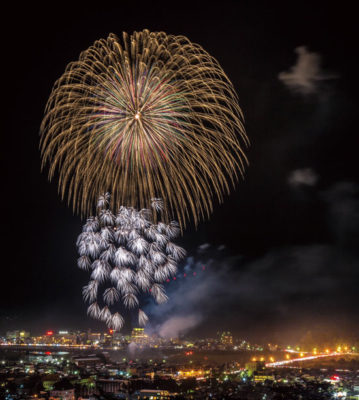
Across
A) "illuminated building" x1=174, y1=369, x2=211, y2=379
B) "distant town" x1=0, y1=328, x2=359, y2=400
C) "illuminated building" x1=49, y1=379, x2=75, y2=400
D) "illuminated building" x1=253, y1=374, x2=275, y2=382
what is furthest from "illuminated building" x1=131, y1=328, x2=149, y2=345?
"illuminated building" x1=49, y1=379, x2=75, y2=400

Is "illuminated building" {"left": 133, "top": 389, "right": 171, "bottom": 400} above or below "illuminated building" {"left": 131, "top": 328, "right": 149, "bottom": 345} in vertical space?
below

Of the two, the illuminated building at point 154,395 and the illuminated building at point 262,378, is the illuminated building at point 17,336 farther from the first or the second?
the illuminated building at point 154,395

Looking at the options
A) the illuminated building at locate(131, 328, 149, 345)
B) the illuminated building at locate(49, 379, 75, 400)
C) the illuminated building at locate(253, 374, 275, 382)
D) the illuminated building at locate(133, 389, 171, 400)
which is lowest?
the illuminated building at locate(253, 374, 275, 382)

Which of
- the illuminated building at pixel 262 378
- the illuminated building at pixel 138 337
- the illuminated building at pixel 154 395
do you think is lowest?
the illuminated building at pixel 262 378

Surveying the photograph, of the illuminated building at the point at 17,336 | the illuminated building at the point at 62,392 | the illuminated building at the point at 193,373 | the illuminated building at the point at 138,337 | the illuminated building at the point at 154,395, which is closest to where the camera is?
the illuminated building at the point at 154,395

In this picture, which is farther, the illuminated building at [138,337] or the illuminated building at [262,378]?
the illuminated building at [138,337]

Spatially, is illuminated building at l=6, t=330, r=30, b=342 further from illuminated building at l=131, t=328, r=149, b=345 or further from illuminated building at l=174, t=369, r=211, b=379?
illuminated building at l=174, t=369, r=211, b=379

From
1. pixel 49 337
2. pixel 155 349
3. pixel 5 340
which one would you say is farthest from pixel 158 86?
pixel 49 337

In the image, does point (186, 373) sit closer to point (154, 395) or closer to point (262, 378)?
point (262, 378)

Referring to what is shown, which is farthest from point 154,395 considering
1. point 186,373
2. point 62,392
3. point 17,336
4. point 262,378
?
point 17,336

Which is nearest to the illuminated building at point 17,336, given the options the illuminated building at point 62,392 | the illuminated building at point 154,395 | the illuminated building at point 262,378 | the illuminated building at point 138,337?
the illuminated building at point 138,337
